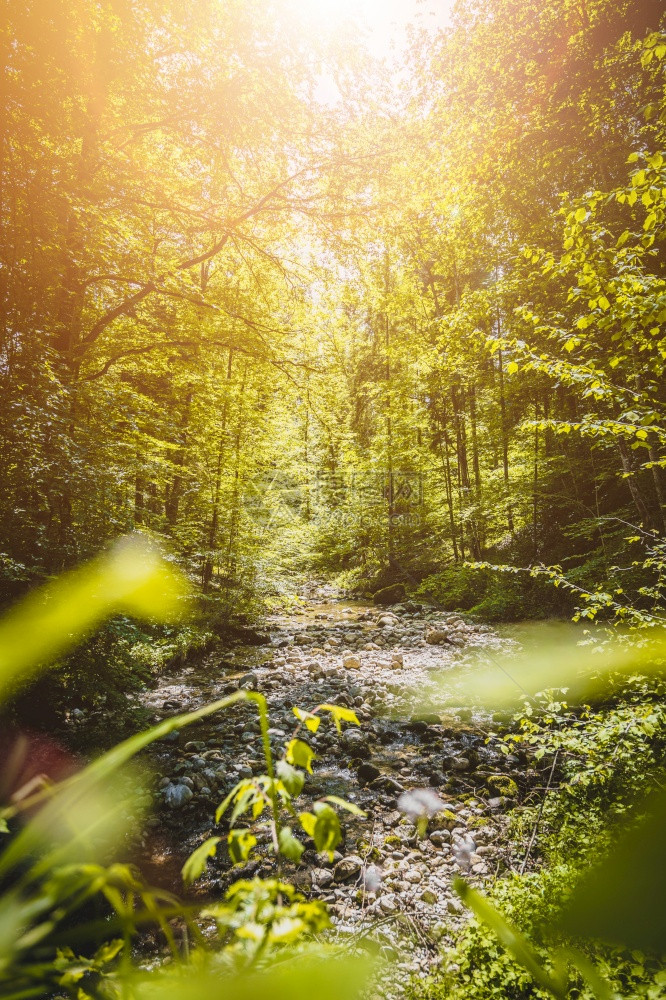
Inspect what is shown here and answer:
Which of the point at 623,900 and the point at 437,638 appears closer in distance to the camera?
the point at 623,900

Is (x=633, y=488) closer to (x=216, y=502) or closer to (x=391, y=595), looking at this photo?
(x=216, y=502)

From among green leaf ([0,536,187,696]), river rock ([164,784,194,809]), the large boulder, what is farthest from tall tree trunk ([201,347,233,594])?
the large boulder

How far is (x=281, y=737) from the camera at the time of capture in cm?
615

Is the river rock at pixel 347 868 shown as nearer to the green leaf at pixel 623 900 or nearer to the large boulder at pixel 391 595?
the green leaf at pixel 623 900

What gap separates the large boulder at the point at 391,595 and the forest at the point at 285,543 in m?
4.23

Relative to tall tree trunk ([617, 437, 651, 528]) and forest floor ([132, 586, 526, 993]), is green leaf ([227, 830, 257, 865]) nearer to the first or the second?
forest floor ([132, 586, 526, 993])

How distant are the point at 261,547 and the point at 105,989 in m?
9.87

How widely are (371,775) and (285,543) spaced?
6770mm

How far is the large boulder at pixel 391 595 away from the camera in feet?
50.5

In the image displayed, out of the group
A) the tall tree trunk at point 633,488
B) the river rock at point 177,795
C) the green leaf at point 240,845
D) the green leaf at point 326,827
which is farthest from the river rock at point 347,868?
the tall tree trunk at point 633,488

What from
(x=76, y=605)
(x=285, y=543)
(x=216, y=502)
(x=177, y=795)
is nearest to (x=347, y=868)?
(x=177, y=795)

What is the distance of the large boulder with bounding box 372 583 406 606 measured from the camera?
15.4 metres

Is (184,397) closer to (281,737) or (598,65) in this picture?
(281,737)

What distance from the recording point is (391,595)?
15547 millimetres
